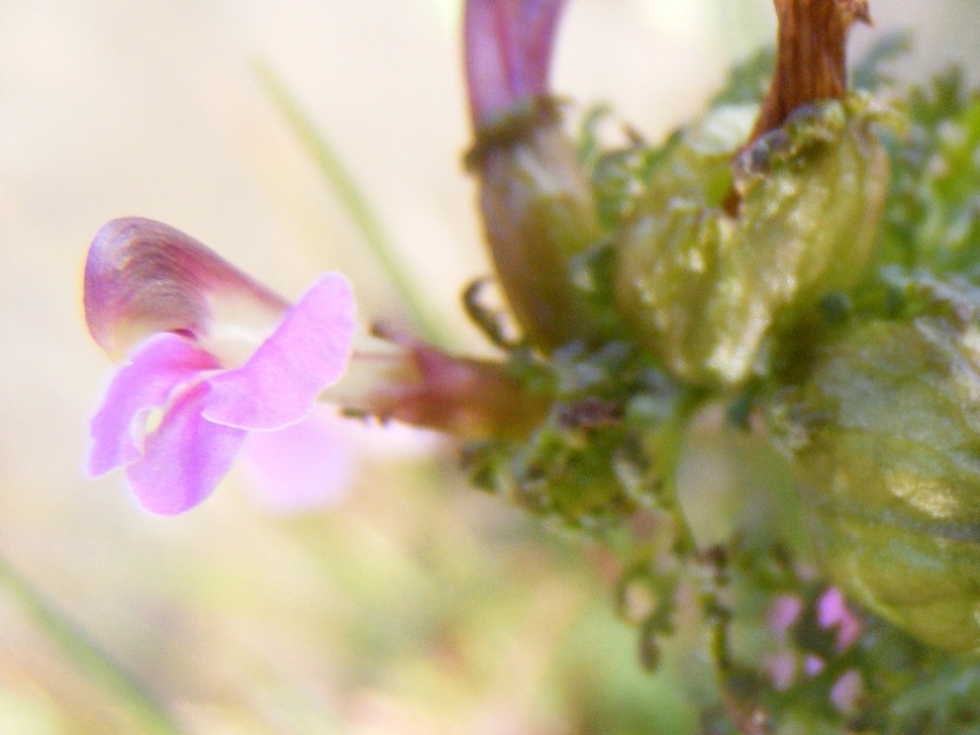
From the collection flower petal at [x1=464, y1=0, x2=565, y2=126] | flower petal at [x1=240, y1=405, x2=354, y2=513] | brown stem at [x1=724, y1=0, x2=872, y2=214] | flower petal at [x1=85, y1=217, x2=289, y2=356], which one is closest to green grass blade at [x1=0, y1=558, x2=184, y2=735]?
flower petal at [x1=240, y1=405, x2=354, y2=513]

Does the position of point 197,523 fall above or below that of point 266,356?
below

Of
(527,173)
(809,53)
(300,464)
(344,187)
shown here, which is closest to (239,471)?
(300,464)

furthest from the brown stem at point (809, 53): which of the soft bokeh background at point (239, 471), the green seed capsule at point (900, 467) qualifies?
the soft bokeh background at point (239, 471)

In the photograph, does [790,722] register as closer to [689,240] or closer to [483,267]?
[689,240]

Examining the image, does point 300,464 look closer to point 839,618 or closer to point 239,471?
point 239,471

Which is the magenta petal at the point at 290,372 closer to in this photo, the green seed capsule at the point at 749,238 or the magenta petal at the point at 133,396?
the magenta petal at the point at 133,396

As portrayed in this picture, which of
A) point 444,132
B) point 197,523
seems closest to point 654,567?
point 197,523
